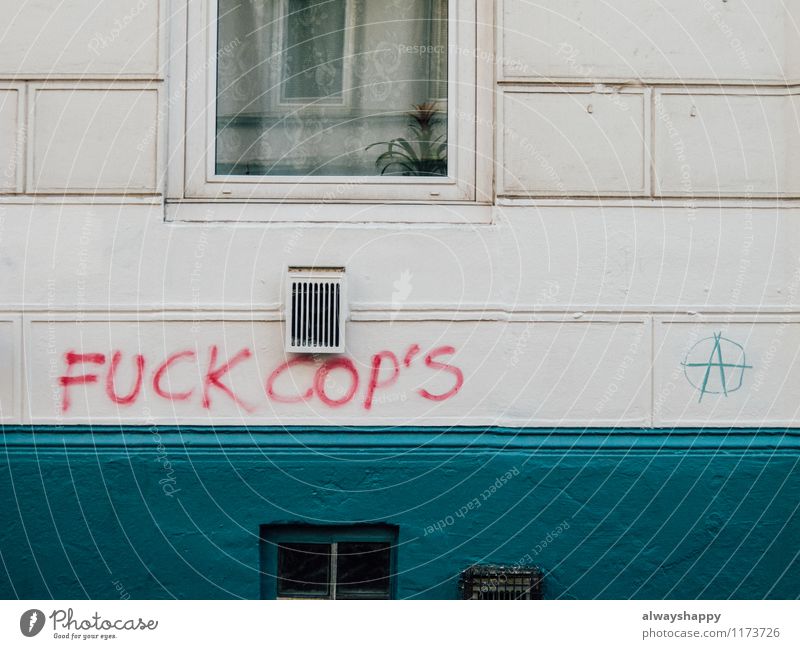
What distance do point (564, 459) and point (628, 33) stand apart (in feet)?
6.84

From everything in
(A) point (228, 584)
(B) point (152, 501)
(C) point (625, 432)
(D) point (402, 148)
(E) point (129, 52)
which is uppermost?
(E) point (129, 52)

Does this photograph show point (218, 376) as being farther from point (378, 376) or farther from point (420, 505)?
point (420, 505)

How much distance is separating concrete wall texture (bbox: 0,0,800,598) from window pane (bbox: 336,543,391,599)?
0.13m

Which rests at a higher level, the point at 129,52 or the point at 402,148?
the point at 129,52

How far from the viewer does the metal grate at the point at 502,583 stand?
529 centimetres

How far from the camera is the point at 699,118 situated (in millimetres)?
5457

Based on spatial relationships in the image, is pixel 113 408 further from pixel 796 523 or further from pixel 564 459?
pixel 796 523

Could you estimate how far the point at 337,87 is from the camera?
5.68 meters

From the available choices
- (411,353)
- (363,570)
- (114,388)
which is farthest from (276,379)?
(363,570)

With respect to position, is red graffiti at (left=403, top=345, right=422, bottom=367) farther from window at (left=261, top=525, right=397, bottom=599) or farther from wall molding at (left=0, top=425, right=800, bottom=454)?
window at (left=261, top=525, right=397, bottom=599)

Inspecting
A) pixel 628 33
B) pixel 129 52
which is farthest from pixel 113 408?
pixel 628 33

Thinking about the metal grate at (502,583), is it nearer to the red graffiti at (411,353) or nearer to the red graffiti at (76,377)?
the red graffiti at (411,353)

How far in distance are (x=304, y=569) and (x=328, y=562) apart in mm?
123
